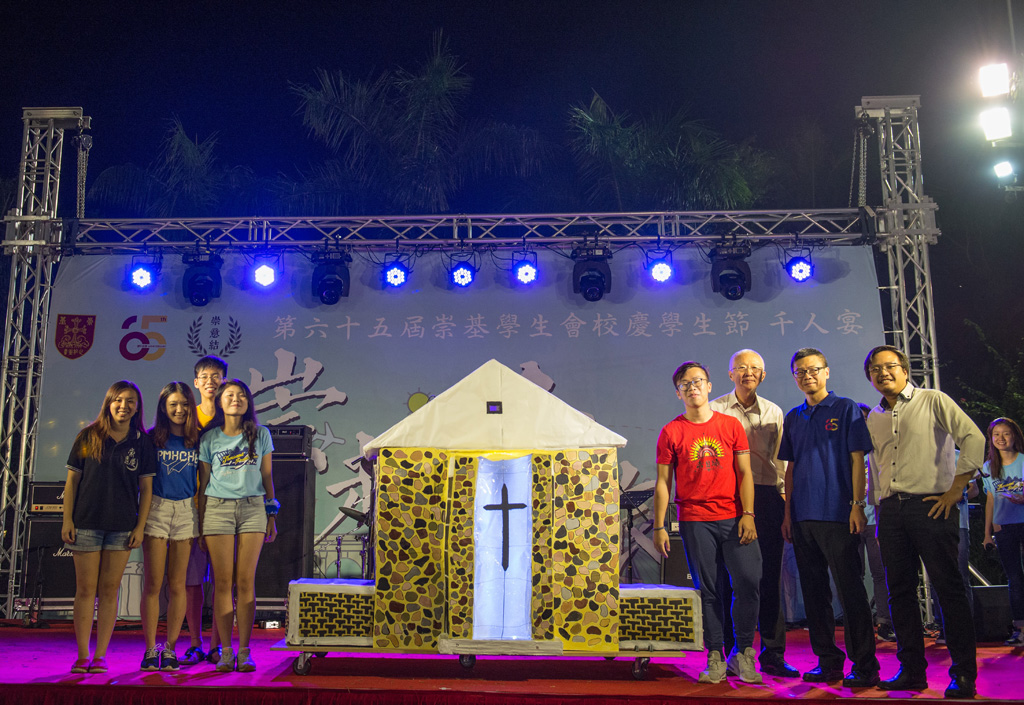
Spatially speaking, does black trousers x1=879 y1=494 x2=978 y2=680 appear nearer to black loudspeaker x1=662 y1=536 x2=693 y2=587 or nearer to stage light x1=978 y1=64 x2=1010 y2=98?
black loudspeaker x1=662 y1=536 x2=693 y2=587

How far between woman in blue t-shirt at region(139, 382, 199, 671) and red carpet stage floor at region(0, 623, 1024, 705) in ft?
0.67

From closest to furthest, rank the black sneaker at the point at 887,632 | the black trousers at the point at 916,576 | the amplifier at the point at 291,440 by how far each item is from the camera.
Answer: the black trousers at the point at 916,576
the black sneaker at the point at 887,632
the amplifier at the point at 291,440

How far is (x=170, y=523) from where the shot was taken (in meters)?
3.90

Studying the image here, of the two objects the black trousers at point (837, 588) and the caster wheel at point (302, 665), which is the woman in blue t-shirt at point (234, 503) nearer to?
the caster wheel at point (302, 665)

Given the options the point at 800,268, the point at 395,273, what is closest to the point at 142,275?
the point at 395,273

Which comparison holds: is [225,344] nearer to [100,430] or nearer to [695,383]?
[100,430]

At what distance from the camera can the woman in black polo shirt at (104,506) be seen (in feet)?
12.3

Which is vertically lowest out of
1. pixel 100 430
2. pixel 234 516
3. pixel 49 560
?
pixel 49 560

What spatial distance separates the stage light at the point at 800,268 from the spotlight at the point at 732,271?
398mm

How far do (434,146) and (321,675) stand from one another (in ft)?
29.0

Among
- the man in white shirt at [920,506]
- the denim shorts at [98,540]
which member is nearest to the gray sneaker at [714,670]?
the man in white shirt at [920,506]

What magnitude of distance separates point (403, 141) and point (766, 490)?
8.68m

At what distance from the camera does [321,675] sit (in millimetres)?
3867

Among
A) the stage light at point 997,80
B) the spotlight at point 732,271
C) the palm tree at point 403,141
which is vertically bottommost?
the spotlight at point 732,271
